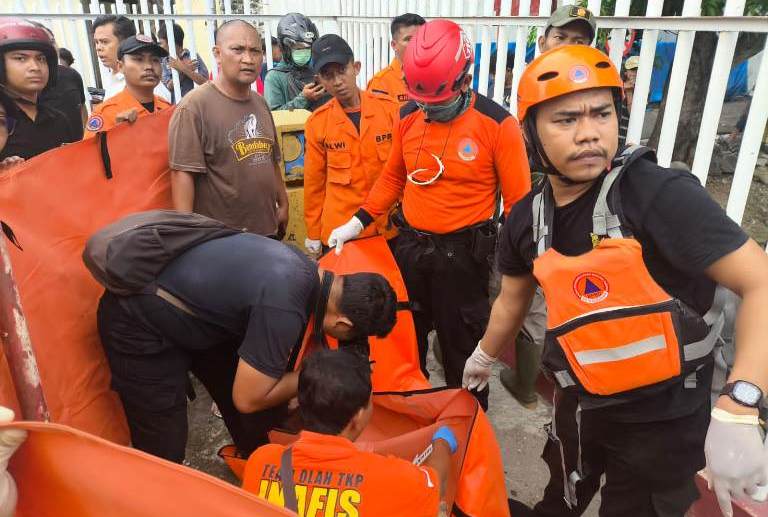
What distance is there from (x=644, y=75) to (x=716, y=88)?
39cm

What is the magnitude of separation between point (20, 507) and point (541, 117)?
164cm

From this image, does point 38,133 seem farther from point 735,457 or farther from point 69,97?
point 735,457

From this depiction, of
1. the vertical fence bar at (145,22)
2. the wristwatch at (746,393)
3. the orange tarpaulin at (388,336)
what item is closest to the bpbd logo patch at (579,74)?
the wristwatch at (746,393)

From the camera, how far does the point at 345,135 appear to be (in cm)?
351

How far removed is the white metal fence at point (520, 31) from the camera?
234cm

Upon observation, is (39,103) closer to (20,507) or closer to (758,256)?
(20,507)

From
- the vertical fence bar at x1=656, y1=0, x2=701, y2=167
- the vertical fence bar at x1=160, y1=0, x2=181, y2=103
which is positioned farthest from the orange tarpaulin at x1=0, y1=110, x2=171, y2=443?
the vertical fence bar at x1=160, y1=0, x2=181, y2=103

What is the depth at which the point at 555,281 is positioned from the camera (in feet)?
4.99

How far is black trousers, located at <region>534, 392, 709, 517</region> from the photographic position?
1671 mm

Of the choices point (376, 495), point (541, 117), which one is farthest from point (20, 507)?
point (541, 117)

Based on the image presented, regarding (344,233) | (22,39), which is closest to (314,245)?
(344,233)

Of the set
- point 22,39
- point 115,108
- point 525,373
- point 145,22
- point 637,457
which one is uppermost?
point 22,39

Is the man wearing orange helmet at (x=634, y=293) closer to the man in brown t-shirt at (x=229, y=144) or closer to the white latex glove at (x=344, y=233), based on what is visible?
the white latex glove at (x=344, y=233)

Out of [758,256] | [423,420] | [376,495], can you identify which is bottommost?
[423,420]
